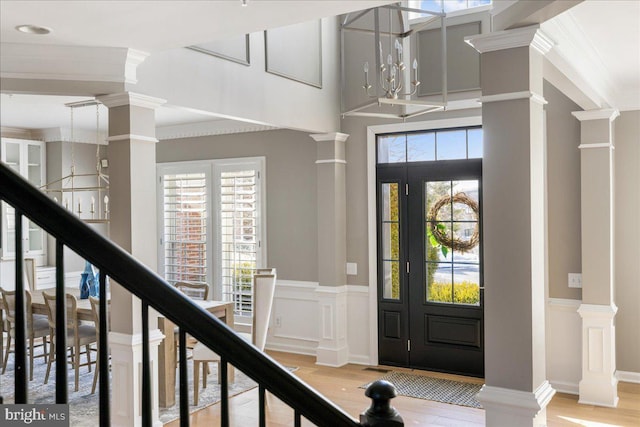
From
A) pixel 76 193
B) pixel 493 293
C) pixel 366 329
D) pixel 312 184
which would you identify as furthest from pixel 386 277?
pixel 76 193

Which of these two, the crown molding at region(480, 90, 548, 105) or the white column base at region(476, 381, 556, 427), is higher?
the crown molding at region(480, 90, 548, 105)

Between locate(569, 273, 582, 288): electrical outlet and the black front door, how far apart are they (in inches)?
32.5

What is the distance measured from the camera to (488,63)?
2598 mm

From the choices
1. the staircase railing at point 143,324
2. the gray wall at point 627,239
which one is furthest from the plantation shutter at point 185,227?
the staircase railing at point 143,324

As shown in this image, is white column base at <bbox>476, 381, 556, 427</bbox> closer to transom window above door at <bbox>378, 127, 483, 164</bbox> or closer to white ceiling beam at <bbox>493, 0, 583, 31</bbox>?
white ceiling beam at <bbox>493, 0, 583, 31</bbox>

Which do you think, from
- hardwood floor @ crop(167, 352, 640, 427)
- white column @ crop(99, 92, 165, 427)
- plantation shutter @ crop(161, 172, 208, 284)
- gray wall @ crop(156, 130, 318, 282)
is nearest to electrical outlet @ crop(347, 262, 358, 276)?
gray wall @ crop(156, 130, 318, 282)

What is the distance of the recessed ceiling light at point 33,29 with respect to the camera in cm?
322

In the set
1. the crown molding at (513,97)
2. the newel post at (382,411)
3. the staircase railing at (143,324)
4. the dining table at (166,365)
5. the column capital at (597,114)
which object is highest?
the column capital at (597,114)

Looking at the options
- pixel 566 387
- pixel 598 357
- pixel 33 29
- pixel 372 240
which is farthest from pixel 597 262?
pixel 33 29

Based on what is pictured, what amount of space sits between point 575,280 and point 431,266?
54.1 inches

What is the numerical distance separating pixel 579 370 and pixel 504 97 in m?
3.64

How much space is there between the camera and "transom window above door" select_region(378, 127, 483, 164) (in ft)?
18.8

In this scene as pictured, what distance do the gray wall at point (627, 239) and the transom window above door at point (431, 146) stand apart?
1314 mm

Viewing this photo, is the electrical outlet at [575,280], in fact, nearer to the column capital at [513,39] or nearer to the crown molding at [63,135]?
the column capital at [513,39]
